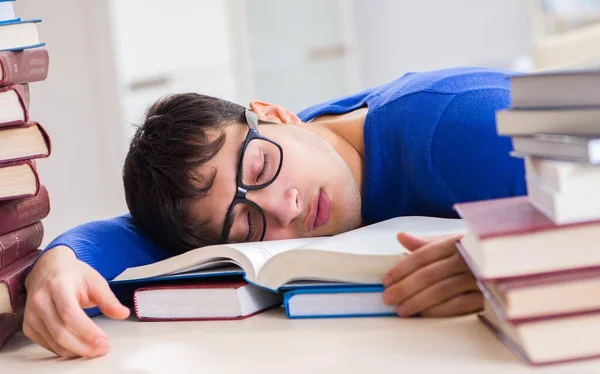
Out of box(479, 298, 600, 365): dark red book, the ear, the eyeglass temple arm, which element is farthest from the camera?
the ear

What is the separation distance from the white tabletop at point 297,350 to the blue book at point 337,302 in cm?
2

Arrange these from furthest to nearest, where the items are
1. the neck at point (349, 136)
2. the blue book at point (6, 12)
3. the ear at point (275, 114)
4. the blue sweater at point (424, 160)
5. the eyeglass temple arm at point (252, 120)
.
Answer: the ear at point (275, 114), the neck at point (349, 136), the eyeglass temple arm at point (252, 120), the blue sweater at point (424, 160), the blue book at point (6, 12)

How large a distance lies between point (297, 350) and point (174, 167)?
0.59 metres

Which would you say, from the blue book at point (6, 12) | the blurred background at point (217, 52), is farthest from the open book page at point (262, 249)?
the blurred background at point (217, 52)

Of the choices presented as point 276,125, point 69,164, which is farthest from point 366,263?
point 69,164

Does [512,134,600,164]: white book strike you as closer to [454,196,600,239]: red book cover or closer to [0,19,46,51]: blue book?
[454,196,600,239]: red book cover

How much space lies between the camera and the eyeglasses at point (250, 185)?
4.22 feet

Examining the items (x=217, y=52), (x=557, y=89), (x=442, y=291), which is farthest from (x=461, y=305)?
(x=217, y=52)

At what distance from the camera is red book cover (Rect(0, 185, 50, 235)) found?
1118 millimetres

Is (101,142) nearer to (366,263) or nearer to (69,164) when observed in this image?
(69,164)

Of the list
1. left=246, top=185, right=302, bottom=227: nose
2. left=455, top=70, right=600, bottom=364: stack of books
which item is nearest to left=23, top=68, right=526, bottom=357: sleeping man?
left=246, top=185, right=302, bottom=227: nose

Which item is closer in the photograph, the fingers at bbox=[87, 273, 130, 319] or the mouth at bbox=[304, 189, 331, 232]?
the fingers at bbox=[87, 273, 130, 319]

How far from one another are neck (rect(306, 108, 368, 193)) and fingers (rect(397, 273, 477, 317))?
2.11 ft

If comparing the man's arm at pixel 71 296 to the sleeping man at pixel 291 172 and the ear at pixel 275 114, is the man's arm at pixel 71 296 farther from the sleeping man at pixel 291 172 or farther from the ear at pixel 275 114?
the ear at pixel 275 114
